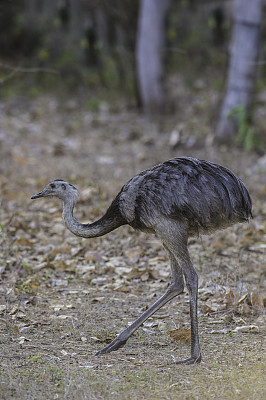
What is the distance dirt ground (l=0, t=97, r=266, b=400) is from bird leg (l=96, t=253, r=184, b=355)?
0.24ft

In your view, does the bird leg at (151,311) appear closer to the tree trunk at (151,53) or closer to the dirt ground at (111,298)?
the dirt ground at (111,298)

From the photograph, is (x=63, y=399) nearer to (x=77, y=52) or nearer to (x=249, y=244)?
(x=249, y=244)

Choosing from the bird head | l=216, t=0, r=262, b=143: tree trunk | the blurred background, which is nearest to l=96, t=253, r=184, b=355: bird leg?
the bird head

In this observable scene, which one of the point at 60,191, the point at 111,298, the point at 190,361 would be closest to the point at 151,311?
the point at 190,361

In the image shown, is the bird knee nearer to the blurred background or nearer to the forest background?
the forest background

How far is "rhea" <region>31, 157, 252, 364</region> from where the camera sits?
4.85m

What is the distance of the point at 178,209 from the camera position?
4875 millimetres

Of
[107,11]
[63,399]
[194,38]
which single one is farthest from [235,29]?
[63,399]

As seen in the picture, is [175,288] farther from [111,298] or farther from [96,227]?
[111,298]

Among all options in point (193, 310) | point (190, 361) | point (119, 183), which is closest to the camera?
point (190, 361)

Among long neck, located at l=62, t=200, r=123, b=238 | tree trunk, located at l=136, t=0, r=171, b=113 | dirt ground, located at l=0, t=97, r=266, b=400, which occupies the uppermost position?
tree trunk, located at l=136, t=0, r=171, b=113

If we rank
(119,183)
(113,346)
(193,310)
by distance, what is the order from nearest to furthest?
(193,310)
(113,346)
(119,183)

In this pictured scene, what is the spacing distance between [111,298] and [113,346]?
1.20 meters

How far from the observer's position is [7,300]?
5.69 metres
